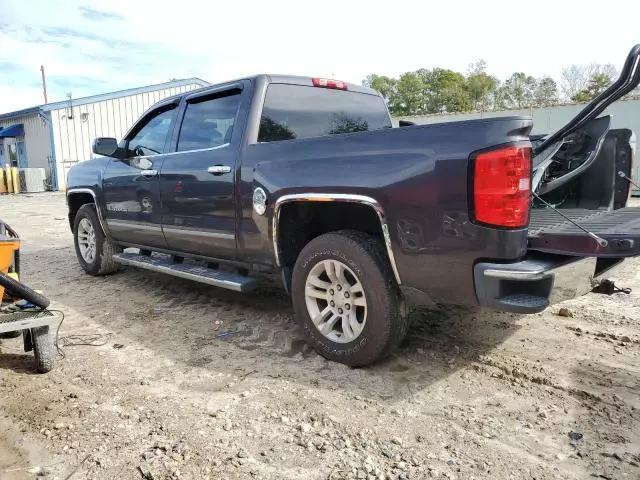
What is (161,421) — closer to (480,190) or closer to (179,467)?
(179,467)

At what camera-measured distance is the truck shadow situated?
3295 millimetres

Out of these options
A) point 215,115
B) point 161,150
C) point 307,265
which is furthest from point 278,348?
point 161,150

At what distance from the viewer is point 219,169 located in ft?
13.1

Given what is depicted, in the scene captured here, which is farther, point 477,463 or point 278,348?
point 278,348

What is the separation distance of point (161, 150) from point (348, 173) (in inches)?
97.6

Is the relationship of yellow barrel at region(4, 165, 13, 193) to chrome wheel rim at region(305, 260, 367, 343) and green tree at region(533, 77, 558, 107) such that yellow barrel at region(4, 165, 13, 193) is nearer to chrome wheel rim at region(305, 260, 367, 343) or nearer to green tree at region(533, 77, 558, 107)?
chrome wheel rim at region(305, 260, 367, 343)

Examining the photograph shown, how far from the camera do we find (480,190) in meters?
2.62

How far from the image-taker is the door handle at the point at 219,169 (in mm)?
3933

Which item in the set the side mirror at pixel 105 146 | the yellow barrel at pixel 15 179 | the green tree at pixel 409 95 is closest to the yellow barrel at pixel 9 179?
the yellow barrel at pixel 15 179

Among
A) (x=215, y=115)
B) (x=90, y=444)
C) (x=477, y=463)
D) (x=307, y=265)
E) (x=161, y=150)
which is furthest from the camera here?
(x=161, y=150)

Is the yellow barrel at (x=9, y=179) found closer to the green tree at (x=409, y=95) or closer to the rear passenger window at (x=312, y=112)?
the rear passenger window at (x=312, y=112)

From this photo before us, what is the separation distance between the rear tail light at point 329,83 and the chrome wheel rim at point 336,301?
181cm

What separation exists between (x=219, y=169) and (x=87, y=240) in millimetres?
3101

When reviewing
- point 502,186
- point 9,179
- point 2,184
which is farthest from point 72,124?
point 502,186
